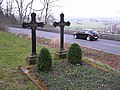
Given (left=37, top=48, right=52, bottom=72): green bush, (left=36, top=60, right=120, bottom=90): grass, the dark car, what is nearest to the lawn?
(left=36, top=60, right=120, bottom=90): grass

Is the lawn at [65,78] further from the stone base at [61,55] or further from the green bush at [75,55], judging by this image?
the stone base at [61,55]

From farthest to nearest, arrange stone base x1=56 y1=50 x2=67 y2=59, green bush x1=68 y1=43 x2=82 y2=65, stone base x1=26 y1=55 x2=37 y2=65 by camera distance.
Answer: stone base x1=56 y1=50 x2=67 y2=59 < stone base x1=26 y1=55 x2=37 y2=65 < green bush x1=68 y1=43 x2=82 y2=65

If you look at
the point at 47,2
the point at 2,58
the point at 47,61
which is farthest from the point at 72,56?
the point at 47,2

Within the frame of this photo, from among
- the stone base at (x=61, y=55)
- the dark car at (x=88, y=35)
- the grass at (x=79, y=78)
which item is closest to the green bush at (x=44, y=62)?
the grass at (x=79, y=78)

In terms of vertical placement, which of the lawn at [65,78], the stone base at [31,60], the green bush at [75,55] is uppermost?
the green bush at [75,55]

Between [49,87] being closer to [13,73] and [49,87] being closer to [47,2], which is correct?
[13,73]

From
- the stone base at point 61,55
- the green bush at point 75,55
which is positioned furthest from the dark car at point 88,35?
the green bush at point 75,55

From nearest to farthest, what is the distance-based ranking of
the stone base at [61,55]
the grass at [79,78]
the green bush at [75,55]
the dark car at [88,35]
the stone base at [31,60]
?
the grass at [79,78]
the green bush at [75,55]
the stone base at [31,60]
the stone base at [61,55]
the dark car at [88,35]

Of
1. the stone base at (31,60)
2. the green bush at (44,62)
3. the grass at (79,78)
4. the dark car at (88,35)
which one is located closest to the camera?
the grass at (79,78)

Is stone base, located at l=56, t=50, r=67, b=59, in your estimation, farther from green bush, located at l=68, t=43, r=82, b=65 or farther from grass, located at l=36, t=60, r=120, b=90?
grass, located at l=36, t=60, r=120, b=90

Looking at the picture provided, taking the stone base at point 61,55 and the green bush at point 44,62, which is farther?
the stone base at point 61,55

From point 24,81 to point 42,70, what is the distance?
0.89 metres

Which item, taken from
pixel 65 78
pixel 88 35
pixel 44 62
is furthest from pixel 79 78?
pixel 88 35

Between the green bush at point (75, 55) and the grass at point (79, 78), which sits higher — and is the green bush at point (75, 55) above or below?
above
